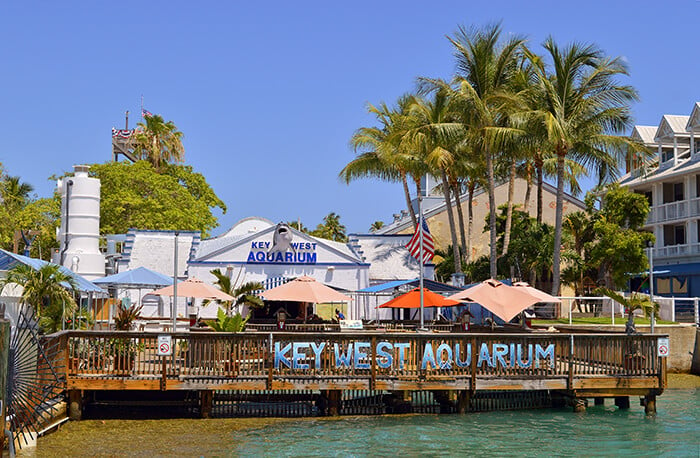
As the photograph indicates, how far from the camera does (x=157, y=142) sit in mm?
65375

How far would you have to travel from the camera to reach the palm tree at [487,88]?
37.4 metres

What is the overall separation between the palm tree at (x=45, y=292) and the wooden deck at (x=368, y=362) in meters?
3.78

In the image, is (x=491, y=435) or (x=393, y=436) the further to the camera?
(x=491, y=435)

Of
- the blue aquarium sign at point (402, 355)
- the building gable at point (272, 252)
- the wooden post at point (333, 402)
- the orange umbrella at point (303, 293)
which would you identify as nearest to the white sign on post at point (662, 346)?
the blue aquarium sign at point (402, 355)

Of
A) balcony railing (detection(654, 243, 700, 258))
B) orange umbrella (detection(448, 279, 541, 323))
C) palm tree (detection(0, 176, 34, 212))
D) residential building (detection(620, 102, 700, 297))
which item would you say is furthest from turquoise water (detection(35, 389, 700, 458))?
palm tree (detection(0, 176, 34, 212))

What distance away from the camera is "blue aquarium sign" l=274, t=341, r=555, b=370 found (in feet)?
62.7

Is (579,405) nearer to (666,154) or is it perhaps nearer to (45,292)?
(45,292)

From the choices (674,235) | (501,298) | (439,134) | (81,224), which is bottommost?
(501,298)

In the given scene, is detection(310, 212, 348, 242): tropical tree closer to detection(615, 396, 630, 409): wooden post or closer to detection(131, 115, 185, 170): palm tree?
detection(131, 115, 185, 170): palm tree

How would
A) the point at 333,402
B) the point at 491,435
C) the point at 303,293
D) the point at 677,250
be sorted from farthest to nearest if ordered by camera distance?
the point at 677,250, the point at 303,293, the point at 333,402, the point at 491,435

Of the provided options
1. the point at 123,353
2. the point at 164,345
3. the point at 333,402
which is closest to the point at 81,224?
the point at 123,353

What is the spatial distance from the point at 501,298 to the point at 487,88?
18542mm

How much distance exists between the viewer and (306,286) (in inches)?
997

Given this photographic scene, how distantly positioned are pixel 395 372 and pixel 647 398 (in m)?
6.55
